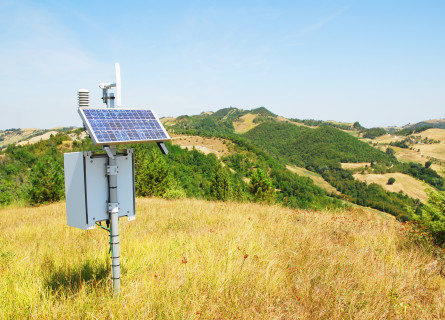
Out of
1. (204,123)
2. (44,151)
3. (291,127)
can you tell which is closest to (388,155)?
(291,127)

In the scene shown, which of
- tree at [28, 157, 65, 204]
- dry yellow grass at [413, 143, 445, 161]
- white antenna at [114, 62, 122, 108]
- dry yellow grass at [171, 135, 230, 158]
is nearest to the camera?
white antenna at [114, 62, 122, 108]

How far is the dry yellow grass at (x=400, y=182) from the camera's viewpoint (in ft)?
290

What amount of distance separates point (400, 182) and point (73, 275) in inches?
4450

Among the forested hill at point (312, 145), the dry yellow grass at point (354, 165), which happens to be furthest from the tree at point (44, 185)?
the dry yellow grass at point (354, 165)

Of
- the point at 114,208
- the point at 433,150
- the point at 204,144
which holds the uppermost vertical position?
the point at 204,144

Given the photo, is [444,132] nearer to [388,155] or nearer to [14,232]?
[388,155]

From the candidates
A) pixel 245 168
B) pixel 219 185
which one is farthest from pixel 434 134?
pixel 219 185

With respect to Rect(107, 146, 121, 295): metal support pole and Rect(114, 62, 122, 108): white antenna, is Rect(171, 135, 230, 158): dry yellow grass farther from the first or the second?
Rect(107, 146, 121, 295): metal support pole

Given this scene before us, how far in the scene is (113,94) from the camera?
297 centimetres

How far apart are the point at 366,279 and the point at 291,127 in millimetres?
169775

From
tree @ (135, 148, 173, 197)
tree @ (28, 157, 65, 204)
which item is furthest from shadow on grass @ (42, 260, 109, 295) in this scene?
tree @ (135, 148, 173, 197)

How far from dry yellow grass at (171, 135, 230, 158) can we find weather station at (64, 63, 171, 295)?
77124 millimetres

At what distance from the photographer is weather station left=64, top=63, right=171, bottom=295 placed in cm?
253

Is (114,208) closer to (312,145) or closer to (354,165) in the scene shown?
(354,165)
